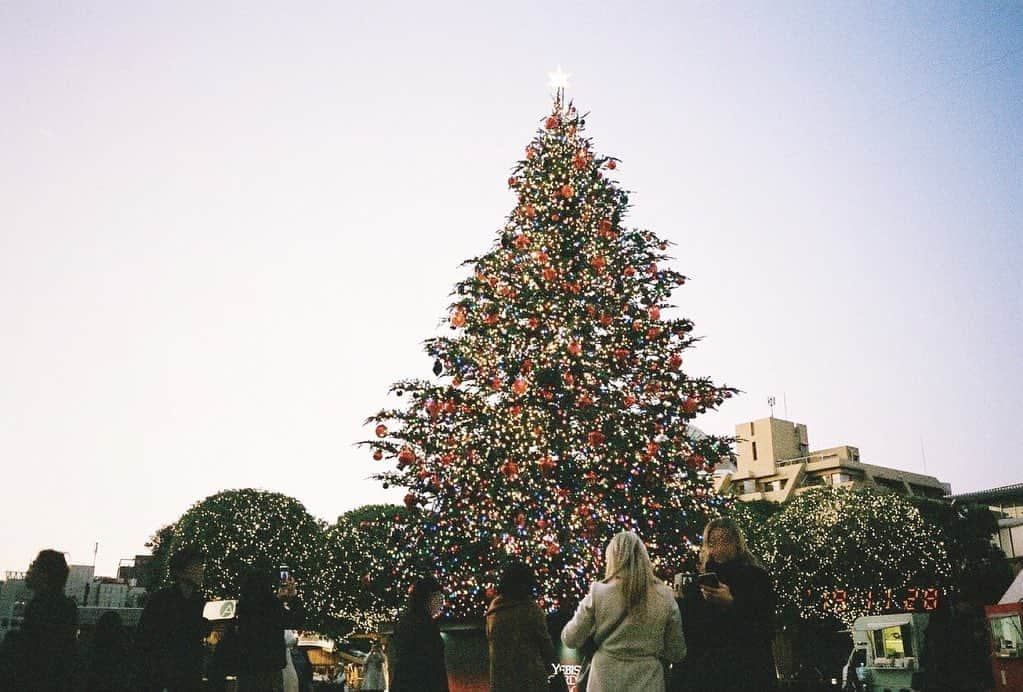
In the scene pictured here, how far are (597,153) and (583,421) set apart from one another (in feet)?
19.2

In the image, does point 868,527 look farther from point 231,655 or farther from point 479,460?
point 231,655

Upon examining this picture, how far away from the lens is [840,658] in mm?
48562

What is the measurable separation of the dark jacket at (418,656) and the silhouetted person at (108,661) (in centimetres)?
384

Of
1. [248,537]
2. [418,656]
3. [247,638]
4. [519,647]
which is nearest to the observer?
[418,656]

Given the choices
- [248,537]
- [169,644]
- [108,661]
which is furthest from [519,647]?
[248,537]

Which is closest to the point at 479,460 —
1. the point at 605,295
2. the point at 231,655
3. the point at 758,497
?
the point at 605,295

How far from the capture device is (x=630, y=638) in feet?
13.8

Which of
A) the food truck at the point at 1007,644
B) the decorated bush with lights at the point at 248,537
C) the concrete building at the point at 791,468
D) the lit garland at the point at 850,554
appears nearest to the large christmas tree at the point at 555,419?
the food truck at the point at 1007,644

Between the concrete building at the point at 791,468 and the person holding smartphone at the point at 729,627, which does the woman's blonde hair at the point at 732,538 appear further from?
the concrete building at the point at 791,468

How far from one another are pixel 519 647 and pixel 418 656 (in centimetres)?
80

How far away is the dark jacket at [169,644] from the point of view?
632 centimetres

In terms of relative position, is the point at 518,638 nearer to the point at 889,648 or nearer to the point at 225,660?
the point at 225,660

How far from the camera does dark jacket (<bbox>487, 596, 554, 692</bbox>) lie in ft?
→ 21.6

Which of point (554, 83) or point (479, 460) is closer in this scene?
point (479, 460)
